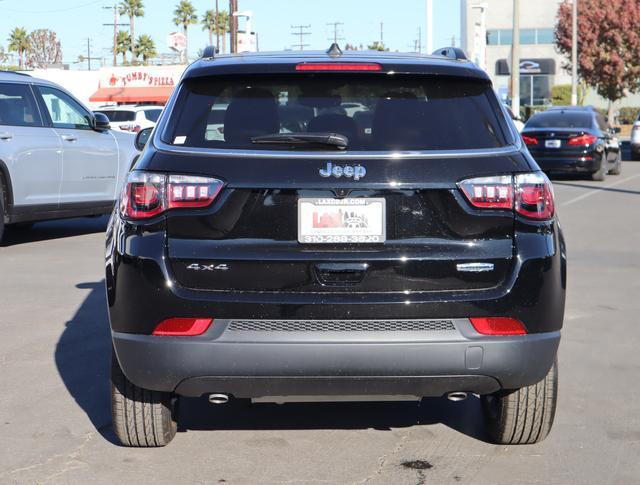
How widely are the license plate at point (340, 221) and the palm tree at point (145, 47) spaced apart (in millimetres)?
115230

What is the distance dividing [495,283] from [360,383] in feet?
A: 2.11

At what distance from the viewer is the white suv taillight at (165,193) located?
432 centimetres

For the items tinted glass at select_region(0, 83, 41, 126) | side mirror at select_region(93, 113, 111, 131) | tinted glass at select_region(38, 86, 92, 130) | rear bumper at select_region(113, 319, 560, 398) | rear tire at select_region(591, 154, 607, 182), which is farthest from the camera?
rear tire at select_region(591, 154, 607, 182)

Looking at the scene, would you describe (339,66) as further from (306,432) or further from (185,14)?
(185,14)

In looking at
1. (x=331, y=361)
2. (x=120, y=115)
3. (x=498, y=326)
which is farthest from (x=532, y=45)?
(x=331, y=361)

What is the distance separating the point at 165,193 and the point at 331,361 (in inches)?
35.5

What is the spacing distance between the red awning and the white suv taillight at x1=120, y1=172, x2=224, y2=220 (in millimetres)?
60569

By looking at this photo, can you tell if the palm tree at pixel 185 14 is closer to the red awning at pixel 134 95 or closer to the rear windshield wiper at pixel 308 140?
the red awning at pixel 134 95

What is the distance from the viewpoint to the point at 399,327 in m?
4.27

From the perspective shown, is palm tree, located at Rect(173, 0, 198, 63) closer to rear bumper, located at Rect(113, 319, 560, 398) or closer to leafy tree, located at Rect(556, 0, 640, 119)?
leafy tree, located at Rect(556, 0, 640, 119)

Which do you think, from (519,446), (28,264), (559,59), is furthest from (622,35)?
(519,446)

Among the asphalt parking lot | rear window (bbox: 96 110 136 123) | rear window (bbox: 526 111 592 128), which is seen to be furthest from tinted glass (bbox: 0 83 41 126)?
rear window (bbox: 96 110 136 123)

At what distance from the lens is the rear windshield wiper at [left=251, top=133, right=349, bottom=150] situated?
4.41m

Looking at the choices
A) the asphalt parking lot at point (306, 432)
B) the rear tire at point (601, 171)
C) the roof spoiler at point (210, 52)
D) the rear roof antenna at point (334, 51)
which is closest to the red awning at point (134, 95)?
the rear tire at point (601, 171)
